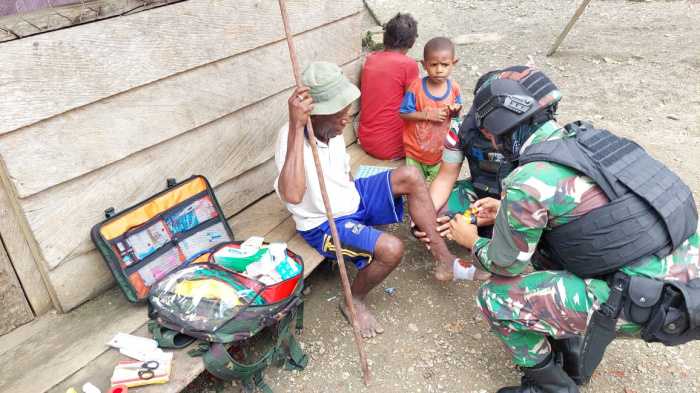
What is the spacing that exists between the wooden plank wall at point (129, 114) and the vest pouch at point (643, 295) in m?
2.50

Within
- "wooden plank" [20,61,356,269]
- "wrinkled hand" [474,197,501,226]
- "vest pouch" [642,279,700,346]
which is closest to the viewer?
"vest pouch" [642,279,700,346]

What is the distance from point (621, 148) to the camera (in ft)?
7.20

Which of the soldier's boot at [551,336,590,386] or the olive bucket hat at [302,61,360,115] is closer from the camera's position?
the soldier's boot at [551,336,590,386]

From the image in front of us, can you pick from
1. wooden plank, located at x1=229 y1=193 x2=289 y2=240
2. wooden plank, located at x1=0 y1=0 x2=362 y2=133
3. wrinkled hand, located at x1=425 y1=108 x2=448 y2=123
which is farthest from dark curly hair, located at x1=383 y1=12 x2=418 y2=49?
wooden plank, located at x1=229 y1=193 x2=289 y2=240

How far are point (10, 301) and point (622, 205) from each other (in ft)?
9.97

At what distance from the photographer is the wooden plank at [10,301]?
2.69 meters

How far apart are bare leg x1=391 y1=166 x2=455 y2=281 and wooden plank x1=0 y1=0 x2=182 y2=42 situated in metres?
1.80

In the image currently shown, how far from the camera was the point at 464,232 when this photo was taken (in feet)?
9.23

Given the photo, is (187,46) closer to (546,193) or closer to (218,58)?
(218,58)

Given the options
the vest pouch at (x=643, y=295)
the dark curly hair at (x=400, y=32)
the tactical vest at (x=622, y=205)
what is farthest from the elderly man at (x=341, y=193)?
the dark curly hair at (x=400, y=32)

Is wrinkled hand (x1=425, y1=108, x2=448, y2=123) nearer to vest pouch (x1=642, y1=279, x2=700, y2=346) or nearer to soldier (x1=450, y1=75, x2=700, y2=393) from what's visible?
soldier (x1=450, y1=75, x2=700, y2=393)

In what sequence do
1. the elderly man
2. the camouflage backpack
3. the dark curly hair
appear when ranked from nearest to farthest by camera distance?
the camouflage backpack, the elderly man, the dark curly hair

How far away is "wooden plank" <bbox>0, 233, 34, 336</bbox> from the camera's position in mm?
2688

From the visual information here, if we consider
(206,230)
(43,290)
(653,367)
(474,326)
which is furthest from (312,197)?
(653,367)
